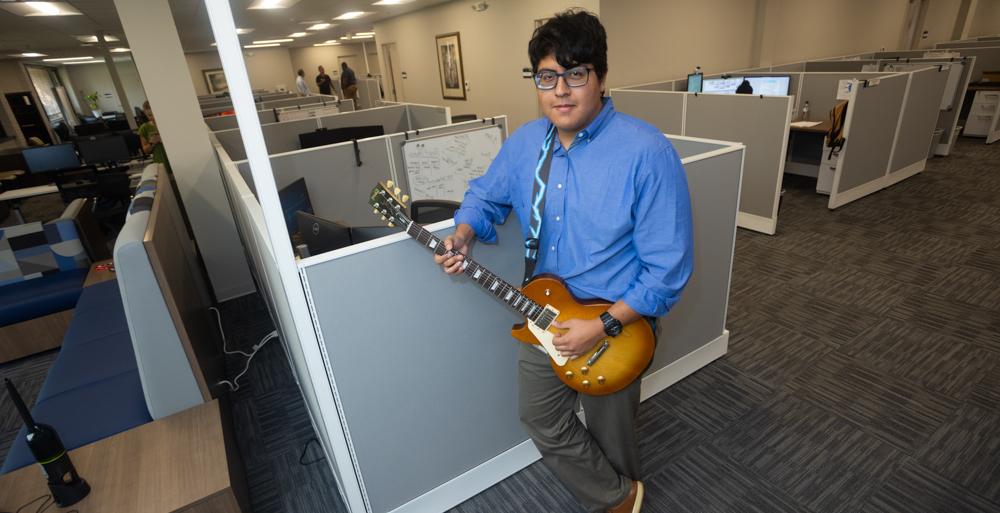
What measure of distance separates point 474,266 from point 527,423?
1.72 feet

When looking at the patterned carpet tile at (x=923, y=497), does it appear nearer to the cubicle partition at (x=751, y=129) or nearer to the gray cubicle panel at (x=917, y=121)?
the cubicle partition at (x=751, y=129)

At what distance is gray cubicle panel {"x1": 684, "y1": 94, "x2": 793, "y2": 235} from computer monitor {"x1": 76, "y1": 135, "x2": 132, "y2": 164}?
5.77 m

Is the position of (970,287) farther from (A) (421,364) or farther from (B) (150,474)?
(B) (150,474)

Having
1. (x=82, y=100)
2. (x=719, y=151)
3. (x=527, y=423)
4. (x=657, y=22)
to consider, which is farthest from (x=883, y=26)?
(x=82, y=100)

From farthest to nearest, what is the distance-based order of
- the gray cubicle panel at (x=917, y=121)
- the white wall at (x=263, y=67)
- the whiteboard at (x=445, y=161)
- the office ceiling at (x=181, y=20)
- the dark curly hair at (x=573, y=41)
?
1. the white wall at (x=263, y=67)
2. the office ceiling at (x=181, y=20)
3. the gray cubicle panel at (x=917, y=121)
4. the whiteboard at (x=445, y=161)
5. the dark curly hair at (x=573, y=41)

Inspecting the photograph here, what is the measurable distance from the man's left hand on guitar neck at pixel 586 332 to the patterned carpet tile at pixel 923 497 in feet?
3.94

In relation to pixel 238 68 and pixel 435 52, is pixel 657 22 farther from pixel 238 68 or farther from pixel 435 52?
pixel 238 68

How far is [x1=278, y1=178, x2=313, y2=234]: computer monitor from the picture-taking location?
6.93 feet

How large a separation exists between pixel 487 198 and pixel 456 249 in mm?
182

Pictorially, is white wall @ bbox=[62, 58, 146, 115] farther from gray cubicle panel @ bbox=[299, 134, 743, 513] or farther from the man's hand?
the man's hand

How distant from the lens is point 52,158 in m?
4.82

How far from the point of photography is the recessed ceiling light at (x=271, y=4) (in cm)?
573

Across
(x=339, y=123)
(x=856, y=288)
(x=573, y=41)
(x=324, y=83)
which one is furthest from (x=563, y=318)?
(x=324, y=83)

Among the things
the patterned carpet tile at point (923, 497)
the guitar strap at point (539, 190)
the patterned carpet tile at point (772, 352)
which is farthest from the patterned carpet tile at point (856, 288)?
the guitar strap at point (539, 190)
